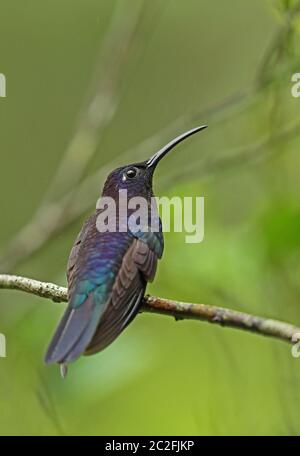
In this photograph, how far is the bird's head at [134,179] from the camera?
1.82 m

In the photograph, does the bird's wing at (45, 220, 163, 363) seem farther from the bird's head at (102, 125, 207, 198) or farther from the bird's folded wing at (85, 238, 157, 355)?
the bird's head at (102, 125, 207, 198)

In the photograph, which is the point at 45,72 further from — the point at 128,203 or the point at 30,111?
the point at 128,203

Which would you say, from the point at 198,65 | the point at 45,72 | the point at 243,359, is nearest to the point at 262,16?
the point at 198,65

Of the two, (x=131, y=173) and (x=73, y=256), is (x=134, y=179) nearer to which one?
(x=131, y=173)

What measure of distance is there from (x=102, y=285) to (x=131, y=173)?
0.52 meters

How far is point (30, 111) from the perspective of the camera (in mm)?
3105

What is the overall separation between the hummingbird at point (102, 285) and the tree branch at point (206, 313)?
0.03 m

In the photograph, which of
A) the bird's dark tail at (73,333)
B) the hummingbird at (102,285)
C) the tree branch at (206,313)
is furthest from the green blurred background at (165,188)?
the bird's dark tail at (73,333)

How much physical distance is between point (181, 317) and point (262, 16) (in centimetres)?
210

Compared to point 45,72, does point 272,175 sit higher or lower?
lower

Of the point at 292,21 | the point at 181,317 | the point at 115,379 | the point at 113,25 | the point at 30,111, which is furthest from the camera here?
the point at 30,111

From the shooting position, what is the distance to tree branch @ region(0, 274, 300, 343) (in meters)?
0.90

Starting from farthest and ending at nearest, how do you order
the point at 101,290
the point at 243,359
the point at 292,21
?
the point at 243,359 < the point at 292,21 < the point at 101,290

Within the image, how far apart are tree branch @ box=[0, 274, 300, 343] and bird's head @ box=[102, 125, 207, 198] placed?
0.44 metres
